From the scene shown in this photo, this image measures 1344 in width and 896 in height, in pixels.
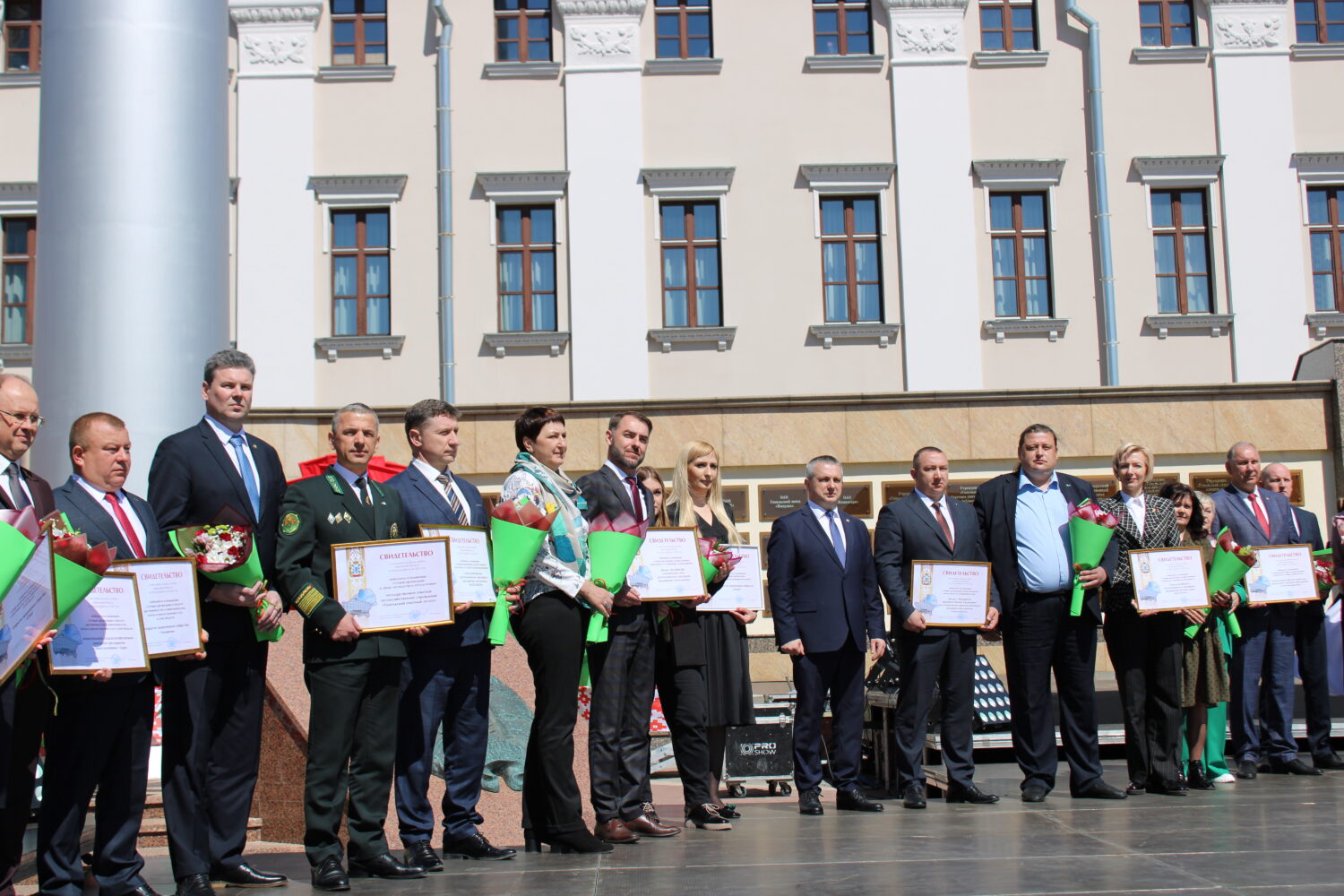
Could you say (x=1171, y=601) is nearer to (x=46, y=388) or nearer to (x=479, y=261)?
(x=46, y=388)

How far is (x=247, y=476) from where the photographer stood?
594 centimetres

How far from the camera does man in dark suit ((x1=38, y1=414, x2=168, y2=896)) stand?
5.24 meters

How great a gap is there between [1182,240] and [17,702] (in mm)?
19745

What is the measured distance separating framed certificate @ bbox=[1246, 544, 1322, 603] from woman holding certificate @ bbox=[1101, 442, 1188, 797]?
124cm

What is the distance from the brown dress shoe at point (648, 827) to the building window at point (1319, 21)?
19553 millimetres

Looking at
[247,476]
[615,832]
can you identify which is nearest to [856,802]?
[615,832]

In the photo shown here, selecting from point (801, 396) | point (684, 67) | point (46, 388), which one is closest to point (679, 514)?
point (46, 388)

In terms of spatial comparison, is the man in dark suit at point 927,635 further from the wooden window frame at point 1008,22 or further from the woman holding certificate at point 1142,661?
the wooden window frame at point 1008,22

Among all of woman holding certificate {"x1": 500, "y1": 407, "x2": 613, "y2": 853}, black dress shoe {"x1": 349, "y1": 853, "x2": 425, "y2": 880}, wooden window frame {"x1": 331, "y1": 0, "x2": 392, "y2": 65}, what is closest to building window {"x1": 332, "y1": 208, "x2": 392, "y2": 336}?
wooden window frame {"x1": 331, "y1": 0, "x2": 392, "y2": 65}

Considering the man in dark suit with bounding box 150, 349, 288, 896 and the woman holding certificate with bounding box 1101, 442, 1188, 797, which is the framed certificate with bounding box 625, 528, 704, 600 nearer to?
the man in dark suit with bounding box 150, 349, 288, 896

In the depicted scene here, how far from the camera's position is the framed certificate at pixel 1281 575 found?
31.0ft

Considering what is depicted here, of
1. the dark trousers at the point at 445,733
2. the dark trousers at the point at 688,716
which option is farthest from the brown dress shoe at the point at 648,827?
the dark trousers at the point at 445,733

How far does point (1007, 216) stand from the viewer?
21438 mm

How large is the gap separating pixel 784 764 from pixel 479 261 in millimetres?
13001
